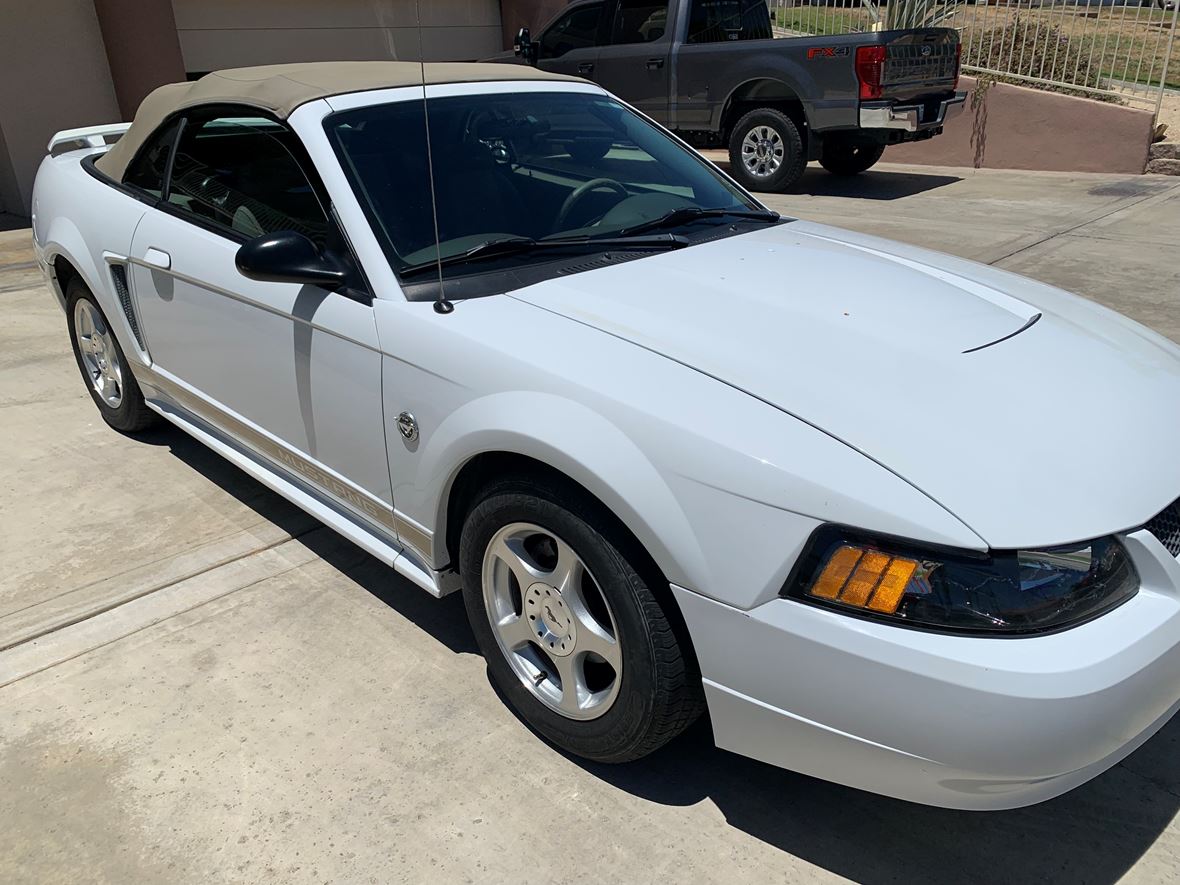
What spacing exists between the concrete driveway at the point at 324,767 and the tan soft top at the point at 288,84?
5.09 ft

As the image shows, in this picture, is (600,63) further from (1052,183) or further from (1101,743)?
(1101,743)

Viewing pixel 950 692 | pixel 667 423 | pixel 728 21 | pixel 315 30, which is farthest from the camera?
pixel 315 30

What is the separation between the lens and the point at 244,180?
10.7 ft

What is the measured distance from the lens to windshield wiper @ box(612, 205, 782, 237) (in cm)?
303

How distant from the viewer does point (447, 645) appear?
2.95 m

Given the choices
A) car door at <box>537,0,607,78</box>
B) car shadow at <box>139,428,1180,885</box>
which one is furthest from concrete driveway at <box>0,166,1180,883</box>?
car door at <box>537,0,607,78</box>

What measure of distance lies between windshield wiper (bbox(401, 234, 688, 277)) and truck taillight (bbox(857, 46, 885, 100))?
24.5 feet

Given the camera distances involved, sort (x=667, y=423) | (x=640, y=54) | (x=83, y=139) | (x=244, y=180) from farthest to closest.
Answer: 1. (x=640, y=54)
2. (x=83, y=139)
3. (x=244, y=180)
4. (x=667, y=423)

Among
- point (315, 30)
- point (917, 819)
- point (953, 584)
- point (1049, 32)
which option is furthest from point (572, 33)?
point (953, 584)

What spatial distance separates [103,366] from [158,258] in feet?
4.02

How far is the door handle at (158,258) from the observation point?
3.38 m

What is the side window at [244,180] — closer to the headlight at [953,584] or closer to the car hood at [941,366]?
the car hood at [941,366]

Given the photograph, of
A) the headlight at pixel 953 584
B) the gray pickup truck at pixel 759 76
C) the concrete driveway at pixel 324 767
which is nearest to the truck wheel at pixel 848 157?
the gray pickup truck at pixel 759 76

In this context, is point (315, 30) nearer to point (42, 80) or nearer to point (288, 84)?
point (42, 80)
